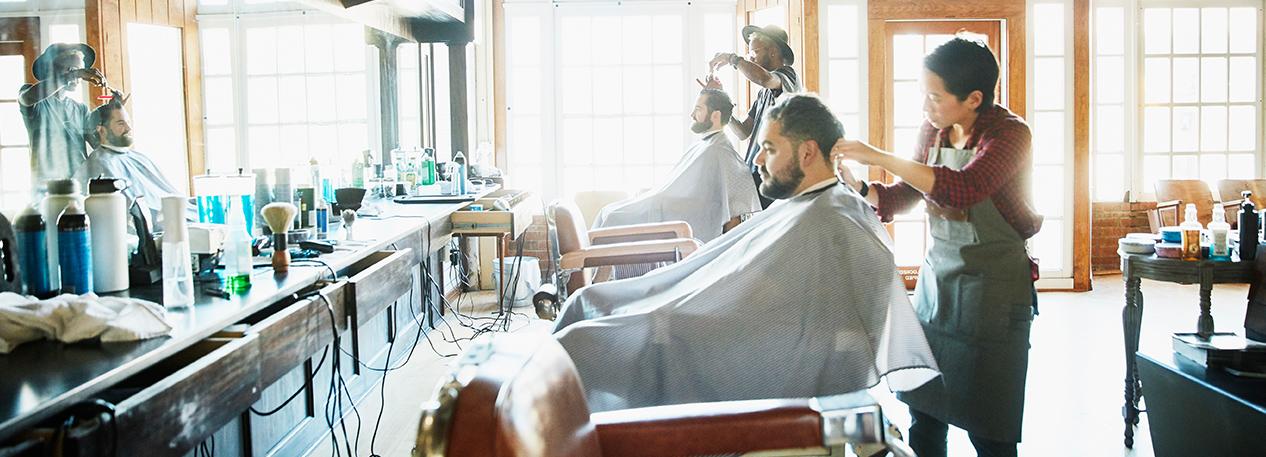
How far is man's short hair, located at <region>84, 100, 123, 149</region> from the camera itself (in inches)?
61.6

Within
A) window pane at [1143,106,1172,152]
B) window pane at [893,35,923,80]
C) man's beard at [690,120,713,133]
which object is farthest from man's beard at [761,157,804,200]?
window pane at [1143,106,1172,152]

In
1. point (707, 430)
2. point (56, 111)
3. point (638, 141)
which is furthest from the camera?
point (638, 141)

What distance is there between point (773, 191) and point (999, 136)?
1.67 feet

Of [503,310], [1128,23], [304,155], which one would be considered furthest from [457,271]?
[1128,23]

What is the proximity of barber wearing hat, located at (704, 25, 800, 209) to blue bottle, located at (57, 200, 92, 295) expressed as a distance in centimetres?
227

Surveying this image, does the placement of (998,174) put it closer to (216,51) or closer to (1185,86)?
(216,51)

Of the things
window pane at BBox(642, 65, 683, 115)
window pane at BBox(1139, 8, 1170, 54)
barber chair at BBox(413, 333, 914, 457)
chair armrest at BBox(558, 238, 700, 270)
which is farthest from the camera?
window pane at BBox(1139, 8, 1170, 54)

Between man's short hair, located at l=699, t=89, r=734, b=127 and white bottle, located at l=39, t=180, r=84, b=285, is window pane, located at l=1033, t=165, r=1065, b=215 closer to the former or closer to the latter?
man's short hair, located at l=699, t=89, r=734, b=127

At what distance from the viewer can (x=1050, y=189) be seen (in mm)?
5219

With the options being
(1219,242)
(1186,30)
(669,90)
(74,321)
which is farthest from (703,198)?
(1186,30)

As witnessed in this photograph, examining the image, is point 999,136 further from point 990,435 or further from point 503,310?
point 503,310

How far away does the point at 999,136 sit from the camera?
5.55 feet

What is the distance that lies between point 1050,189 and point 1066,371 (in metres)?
2.16

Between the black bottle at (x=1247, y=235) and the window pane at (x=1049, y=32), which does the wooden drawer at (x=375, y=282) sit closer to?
the black bottle at (x=1247, y=235)
